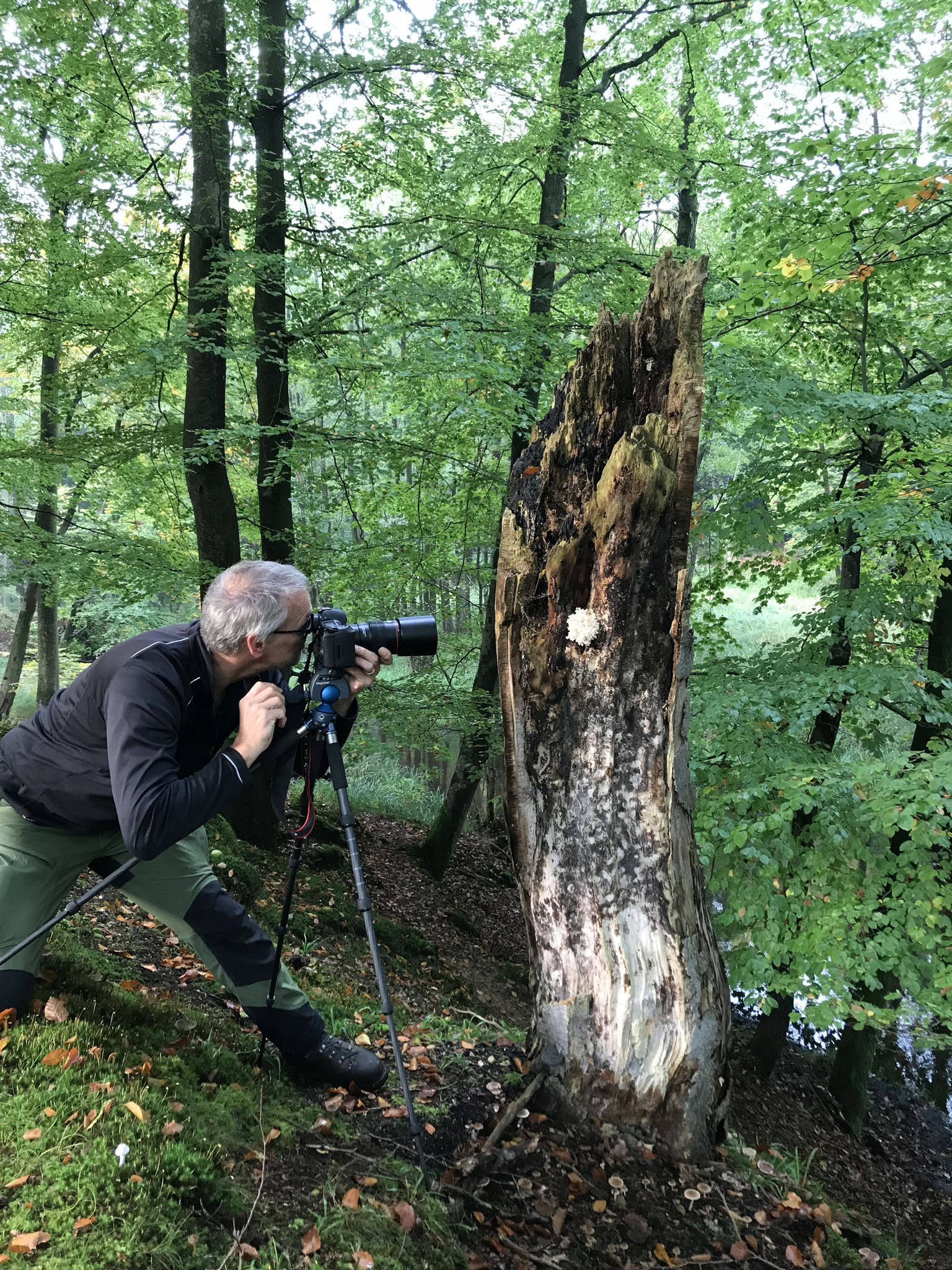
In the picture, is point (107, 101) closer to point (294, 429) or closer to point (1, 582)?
point (294, 429)

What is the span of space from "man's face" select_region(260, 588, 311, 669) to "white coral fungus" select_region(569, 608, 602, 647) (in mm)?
988

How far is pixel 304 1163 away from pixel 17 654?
12251 mm

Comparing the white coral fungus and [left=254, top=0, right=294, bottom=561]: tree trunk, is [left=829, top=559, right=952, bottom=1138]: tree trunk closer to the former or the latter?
the white coral fungus

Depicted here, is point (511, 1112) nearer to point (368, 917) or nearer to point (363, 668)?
point (368, 917)

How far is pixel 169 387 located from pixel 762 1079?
10.5 metres

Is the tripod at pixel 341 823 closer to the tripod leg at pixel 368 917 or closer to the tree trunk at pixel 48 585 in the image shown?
the tripod leg at pixel 368 917

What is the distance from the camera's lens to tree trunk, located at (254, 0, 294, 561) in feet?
19.7

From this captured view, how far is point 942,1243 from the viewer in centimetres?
579

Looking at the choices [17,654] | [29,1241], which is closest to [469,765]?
[29,1241]

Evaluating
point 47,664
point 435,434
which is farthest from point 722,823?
point 47,664

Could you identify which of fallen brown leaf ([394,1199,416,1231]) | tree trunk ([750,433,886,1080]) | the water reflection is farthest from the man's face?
the water reflection

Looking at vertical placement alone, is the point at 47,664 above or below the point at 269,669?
below

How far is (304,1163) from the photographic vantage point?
2.23m

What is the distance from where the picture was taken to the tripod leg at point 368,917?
215 cm
